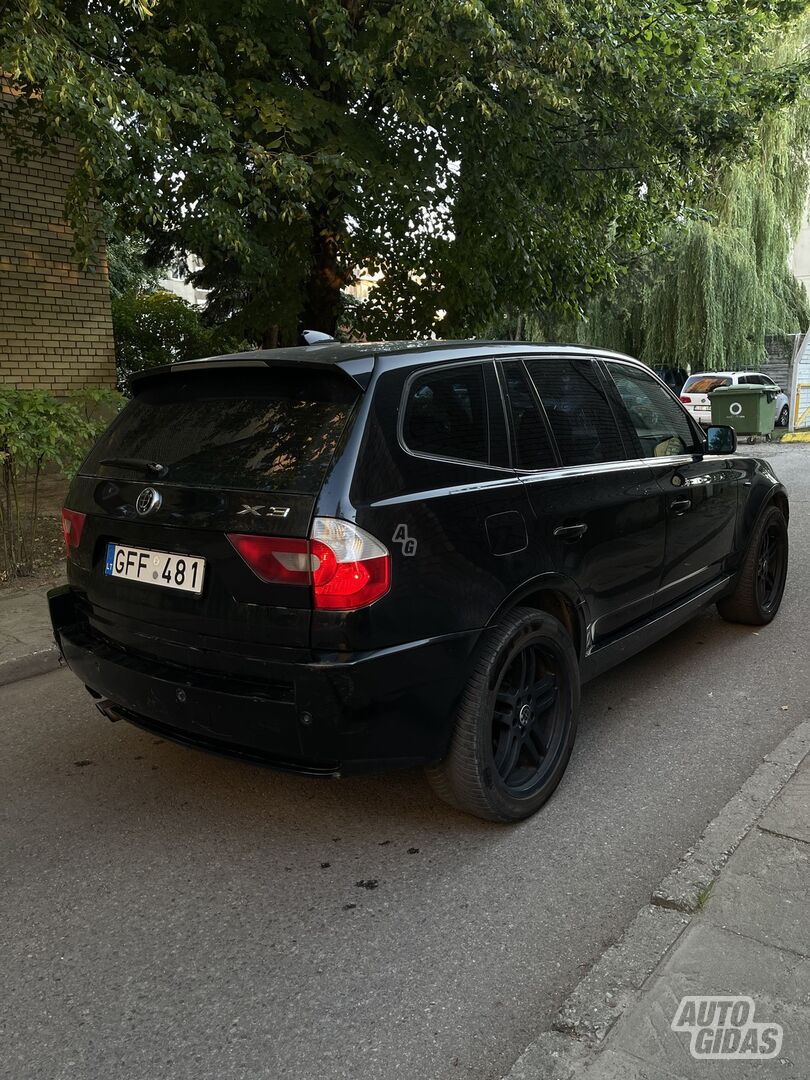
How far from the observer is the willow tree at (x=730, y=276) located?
23484mm

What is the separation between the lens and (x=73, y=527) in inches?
140

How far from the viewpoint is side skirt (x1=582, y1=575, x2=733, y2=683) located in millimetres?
3859

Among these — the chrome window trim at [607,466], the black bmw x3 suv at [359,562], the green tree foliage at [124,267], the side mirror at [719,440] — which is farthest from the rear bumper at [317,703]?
the green tree foliage at [124,267]

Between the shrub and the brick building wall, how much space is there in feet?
7.23

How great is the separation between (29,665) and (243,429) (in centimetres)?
300

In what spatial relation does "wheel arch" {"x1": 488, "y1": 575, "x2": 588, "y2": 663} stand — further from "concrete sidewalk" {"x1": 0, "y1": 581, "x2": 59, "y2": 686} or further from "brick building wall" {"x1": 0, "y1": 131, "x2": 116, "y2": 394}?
"brick building wall" {"x1": 0, "y1": 131, "x2": 116, "y2": 394}

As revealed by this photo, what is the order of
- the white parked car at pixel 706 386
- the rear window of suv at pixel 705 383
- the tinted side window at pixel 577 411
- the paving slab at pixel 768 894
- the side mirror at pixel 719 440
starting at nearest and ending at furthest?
the paving slab at pixel 768 894 → the tinted side window at pixel 577 411 → the side mirror at pixel 719 440 → the white parked car at pixel 706 386 → the rear window of suv at pixel 705 383

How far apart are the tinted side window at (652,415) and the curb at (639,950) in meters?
1.71

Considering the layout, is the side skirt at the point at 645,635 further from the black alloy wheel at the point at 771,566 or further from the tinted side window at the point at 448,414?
the tinted side window at the point at 448,414

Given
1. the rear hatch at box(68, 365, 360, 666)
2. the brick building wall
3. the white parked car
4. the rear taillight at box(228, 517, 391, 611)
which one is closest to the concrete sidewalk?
the rear hatch at box(68, 365, 360, 666)

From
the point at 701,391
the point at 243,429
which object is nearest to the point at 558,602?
the point at 243,429

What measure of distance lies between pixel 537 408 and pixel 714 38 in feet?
25.8

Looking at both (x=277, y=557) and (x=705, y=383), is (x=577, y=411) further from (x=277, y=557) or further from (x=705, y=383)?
(x=705, y=383)

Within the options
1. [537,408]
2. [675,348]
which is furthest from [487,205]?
[675,348]
